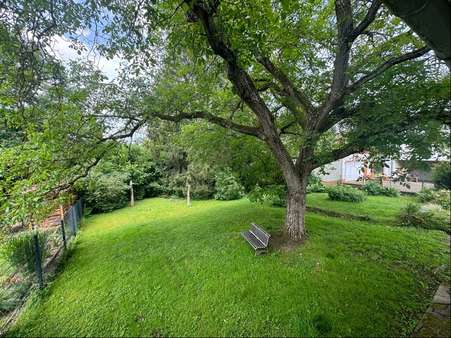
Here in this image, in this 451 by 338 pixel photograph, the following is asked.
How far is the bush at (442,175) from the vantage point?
1826 mm

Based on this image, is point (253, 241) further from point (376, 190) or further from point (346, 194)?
point (376, 190)

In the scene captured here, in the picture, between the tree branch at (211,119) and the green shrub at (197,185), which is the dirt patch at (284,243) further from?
the green shrub at (197,185)

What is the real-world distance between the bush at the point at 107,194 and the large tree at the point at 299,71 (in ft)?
31.1

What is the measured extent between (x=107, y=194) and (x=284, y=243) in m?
11.0

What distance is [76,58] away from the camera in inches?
144

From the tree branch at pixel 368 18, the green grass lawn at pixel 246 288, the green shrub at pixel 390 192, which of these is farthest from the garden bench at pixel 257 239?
the green shrub at pixel 390 192

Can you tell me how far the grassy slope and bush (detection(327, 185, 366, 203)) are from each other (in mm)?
260

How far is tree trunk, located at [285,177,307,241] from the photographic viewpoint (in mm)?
4789

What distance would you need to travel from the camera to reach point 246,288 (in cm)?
360

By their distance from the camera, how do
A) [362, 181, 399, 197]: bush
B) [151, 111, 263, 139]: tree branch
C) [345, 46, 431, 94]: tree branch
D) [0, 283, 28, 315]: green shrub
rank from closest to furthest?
[345, 46, 431, 94]: tree branch < [0, 283, 28, 315]: green shrub < [151, 111, 263, 139]: tree branch < [362, 181, 399, 197]: bush

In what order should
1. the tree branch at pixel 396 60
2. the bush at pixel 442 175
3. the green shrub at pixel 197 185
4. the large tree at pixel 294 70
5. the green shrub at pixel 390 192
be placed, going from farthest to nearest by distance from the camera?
the green shrub at pixel 197 185 → the green shrub at pixel 390 192 → the tree branch at pixel 396 60 → the large tree at pixel 294 70 → the bush at pixel 442 175

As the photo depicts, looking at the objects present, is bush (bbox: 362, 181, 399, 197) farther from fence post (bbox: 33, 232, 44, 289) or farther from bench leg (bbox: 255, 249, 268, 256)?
fence post (bbox: 33, 232, 44, 289)

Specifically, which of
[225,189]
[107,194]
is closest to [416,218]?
[225,189]

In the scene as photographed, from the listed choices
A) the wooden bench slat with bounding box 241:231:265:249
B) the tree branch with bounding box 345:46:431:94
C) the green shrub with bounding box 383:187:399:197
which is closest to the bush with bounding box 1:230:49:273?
the wooden bench slat with bounding box 241:231:265:249
